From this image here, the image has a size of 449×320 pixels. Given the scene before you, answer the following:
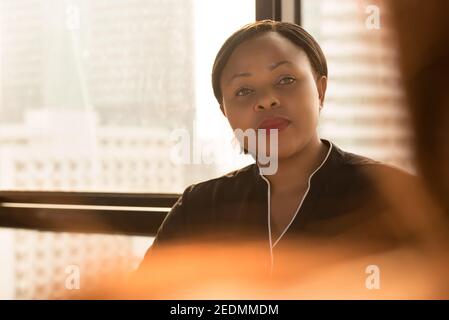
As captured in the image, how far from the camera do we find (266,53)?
81 centimetres

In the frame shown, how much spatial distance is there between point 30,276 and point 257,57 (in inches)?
35.7

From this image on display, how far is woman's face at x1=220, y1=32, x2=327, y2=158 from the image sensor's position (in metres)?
0.81

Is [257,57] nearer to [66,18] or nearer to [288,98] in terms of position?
[288,98]

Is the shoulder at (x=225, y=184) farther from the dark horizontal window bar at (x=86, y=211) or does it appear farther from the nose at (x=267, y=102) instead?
the dark horizontal window bar at (x=86, y=211)

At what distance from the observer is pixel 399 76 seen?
986 mm

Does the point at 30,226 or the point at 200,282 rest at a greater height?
the point at 30,226

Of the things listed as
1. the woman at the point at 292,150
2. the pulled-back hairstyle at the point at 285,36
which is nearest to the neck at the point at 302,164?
the woman at the point at 292,150

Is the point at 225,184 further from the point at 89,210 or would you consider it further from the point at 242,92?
the point at 89,210

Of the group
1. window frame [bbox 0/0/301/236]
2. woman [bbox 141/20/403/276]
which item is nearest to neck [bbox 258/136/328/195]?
woman [bbox 141/20/403/276]

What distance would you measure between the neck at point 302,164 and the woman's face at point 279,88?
13mm

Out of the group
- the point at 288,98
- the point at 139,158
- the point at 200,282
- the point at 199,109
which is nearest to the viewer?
the point at 288,98

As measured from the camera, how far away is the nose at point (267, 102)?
0.81 m
